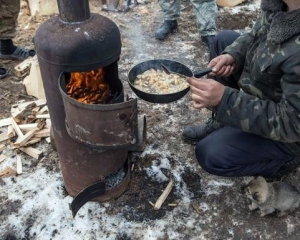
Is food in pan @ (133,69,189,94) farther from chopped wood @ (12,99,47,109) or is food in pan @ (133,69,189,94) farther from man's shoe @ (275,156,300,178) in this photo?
chopped wood @ (12,99,47,109)

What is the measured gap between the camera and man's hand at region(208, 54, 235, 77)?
308 cm

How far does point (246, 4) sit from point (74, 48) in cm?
525

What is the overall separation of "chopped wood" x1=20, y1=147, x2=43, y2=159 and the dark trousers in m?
1.68

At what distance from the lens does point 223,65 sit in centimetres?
312

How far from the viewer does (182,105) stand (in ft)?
14.5

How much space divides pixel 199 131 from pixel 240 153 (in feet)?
3.32

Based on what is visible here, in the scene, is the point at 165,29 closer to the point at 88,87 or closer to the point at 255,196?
the point at 88,87

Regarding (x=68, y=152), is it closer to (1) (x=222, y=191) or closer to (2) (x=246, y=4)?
(1) (x=222, y=191)

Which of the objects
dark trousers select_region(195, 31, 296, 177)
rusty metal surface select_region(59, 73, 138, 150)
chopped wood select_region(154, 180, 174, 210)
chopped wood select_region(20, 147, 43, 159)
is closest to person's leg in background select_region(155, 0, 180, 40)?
chopped wood select_region(20, 147, 43, 159)

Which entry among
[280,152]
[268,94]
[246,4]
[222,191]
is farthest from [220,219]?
[246,4]

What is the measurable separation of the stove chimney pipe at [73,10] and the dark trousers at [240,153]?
1412mm

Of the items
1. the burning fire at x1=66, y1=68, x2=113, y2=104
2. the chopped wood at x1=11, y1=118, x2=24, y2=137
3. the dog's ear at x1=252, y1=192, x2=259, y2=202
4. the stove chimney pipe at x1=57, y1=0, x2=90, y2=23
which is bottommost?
the chopped wood at x1=11, y1=118, x2=24, y2=137

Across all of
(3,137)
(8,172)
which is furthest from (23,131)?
(8,172)

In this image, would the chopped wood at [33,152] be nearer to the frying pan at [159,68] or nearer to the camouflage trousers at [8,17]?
the frying pan at [159,68]
